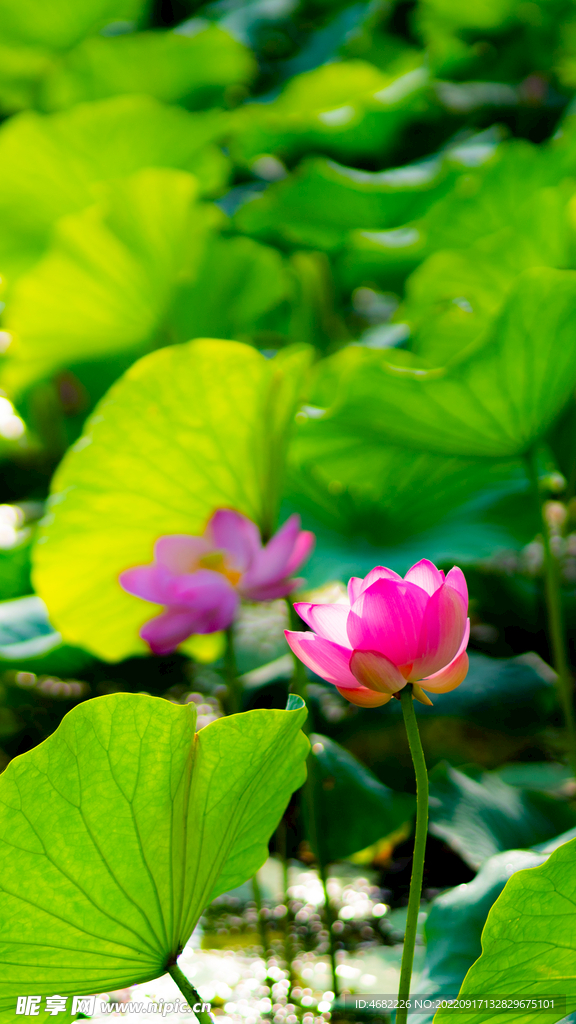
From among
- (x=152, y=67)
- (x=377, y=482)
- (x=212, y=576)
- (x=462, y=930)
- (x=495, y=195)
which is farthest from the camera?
(x=152, y=67)

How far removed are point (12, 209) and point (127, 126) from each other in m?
0.26

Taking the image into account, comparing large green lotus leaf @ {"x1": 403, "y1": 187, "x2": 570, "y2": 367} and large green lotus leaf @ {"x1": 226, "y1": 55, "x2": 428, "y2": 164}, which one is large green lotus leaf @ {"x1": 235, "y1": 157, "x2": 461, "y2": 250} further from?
large green lotus leaf @ {"x1": 403, "y1": 187, "x2": 570, "y2": 367}

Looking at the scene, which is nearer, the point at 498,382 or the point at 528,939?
the point at 528,939

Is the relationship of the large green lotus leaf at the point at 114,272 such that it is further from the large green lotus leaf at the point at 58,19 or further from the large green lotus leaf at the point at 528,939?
the large green lotus leaf at the point at 528,939

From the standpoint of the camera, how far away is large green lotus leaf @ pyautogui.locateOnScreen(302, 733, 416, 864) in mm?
655

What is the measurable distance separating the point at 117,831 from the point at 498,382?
1.34ft

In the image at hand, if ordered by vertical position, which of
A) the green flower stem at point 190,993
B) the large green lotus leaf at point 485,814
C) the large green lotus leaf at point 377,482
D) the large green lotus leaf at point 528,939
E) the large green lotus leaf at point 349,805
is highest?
the large green lotus leaf at point 528,939

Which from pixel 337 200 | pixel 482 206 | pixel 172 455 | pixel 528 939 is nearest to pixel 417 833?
pixel 528 939

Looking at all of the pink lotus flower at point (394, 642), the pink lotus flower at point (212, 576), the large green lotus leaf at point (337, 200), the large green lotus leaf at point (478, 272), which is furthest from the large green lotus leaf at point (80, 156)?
the pink lotus flower at point (394, 642)

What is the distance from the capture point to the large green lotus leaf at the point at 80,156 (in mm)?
A: 1181

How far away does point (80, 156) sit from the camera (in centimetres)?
125

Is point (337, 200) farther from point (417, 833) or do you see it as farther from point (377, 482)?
point (417, 833)

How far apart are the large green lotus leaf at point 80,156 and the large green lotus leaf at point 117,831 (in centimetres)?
111

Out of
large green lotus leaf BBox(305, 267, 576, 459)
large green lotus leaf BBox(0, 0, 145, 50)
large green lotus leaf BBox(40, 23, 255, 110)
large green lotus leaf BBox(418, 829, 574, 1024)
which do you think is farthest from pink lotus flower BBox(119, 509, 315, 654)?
large green lotus leaf BBox(0, 0, 145, 50)
